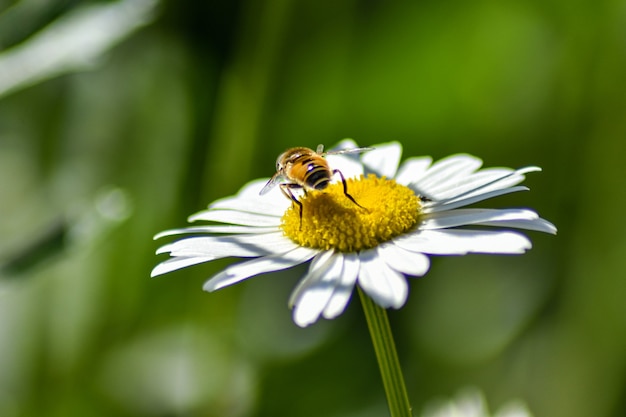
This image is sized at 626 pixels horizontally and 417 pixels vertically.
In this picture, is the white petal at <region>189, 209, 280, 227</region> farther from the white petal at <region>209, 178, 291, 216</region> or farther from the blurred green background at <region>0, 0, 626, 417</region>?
the blurred green background at <region>0, 0, 626, 417</region>

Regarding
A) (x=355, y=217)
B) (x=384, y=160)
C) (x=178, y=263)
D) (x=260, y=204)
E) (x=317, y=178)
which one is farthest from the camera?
(x=384, y=160)

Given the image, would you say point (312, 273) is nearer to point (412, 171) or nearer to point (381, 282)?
point (381, 282)

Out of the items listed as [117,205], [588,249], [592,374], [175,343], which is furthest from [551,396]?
[117,205]

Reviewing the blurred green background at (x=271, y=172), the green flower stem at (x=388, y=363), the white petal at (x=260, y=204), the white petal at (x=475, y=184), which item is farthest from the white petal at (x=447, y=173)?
the blurred green background at (x=271, y=172)

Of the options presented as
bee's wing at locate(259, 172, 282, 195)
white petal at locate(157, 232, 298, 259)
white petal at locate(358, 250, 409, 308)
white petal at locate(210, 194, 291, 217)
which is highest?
bee's wing at locate(259, 172, 282, 195)

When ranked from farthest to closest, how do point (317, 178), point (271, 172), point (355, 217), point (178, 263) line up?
point (271, 172), point (317, 178), point (355, 217), point (178, 263)

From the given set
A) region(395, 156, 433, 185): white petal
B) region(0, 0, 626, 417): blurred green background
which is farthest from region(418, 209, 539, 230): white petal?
region(0, 0, 626, 417): blurred green background

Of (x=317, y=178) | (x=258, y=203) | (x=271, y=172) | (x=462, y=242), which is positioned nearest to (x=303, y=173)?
(x=317, y=178)
